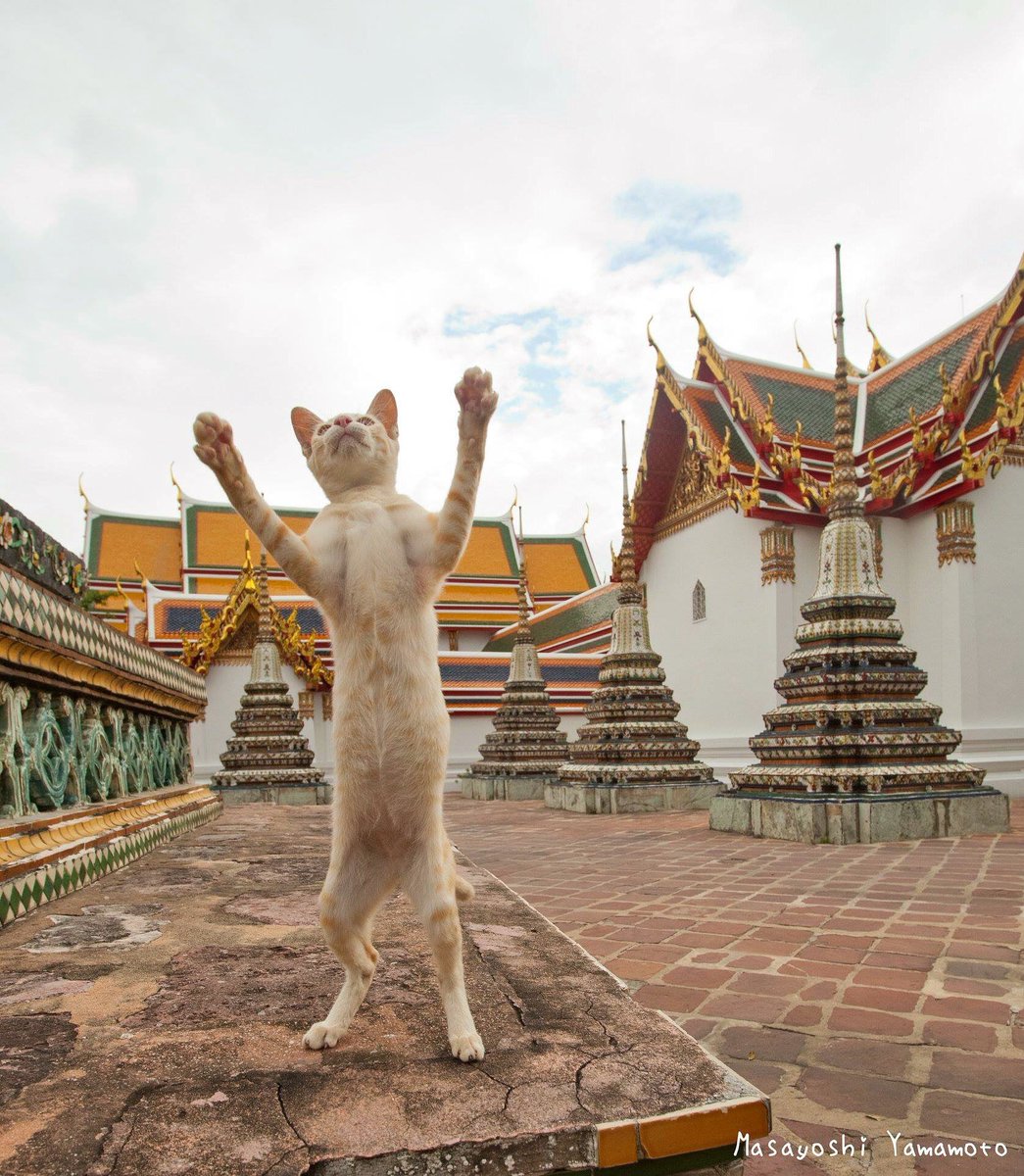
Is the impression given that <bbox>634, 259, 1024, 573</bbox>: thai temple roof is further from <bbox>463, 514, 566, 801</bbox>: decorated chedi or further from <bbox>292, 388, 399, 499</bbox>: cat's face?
<bbox>292, 388, 399, 499</bbox>: cat's face

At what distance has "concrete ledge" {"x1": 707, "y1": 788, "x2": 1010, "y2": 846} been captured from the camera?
269 inches

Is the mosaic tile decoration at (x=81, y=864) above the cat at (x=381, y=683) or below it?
below

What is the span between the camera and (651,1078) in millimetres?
1621

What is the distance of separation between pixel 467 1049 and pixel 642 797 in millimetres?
9124

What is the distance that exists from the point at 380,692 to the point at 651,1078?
0.94m

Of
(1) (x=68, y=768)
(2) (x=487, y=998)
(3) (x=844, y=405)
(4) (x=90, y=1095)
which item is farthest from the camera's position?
(3) (x=844, y=405)

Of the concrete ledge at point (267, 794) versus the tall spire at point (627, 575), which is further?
the concrete ledge at point (267, 794)

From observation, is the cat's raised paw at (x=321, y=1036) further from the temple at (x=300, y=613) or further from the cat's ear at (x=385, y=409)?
the temple at (x=300, y=613)

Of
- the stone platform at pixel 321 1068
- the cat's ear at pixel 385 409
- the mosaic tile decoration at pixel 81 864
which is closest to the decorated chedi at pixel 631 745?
the mosaic tile decoration at pixel 81 864

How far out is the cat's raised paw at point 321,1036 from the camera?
1.83 metres

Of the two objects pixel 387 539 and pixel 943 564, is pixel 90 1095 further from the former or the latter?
pixel 943 564

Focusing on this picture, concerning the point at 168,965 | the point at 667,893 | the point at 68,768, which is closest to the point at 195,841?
the point at 68,768

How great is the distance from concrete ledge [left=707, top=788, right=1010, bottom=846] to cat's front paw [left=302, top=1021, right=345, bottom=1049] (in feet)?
18.9

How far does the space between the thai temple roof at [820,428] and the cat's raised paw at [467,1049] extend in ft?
36.9
